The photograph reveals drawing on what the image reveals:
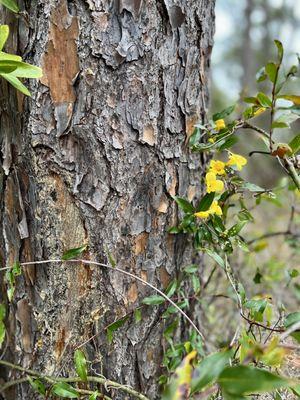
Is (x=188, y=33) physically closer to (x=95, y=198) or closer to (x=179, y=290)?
(x=95, y=198)

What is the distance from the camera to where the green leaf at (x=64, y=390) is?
1.08 metres

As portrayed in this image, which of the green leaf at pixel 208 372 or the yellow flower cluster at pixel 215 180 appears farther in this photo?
the yellow flower cluster at pixel 215 180

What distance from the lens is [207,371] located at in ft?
2.31

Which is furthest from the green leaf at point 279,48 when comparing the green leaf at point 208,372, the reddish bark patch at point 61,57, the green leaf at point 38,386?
the green leaf at point 38,386

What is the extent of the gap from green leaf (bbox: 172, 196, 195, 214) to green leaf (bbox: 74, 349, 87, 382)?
0.45 metres

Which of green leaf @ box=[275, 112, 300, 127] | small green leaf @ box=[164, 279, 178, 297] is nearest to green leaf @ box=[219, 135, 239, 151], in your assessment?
green leaf @ box=[275, 112, 300, 127]

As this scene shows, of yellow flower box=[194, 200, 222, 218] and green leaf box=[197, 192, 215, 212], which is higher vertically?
green leaf box=[197, 192, 215, 212]

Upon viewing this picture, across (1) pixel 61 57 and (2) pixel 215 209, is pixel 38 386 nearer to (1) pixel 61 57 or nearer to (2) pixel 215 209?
(2) pixel 215 209

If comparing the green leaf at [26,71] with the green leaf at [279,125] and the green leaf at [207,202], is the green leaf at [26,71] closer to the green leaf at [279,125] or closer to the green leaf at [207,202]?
the green leaf at [207,202]

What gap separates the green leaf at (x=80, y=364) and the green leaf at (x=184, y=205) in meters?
0.45

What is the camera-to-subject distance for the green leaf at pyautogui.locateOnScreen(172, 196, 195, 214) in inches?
46.8

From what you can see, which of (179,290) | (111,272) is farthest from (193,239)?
(111,272)

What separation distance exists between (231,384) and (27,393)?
2.53 ft

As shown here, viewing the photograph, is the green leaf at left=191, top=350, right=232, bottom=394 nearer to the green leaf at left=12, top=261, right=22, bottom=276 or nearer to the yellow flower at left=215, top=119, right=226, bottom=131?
the green leaf at left=12, top=261, right=22, bottom=276
